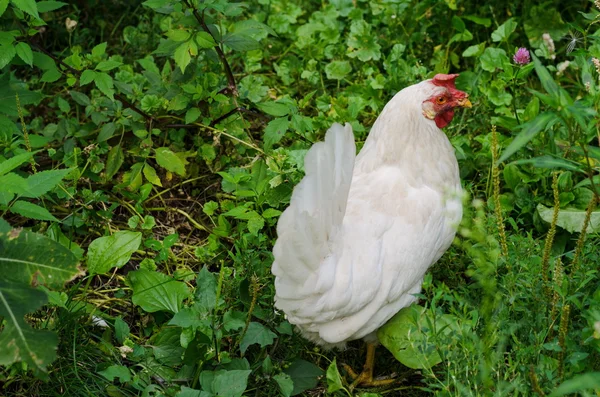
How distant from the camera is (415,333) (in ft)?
8.09

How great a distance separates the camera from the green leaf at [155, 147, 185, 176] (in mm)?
3496

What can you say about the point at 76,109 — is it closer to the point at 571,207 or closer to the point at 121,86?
the point at 121,86

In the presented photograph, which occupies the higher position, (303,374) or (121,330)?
(121,330)

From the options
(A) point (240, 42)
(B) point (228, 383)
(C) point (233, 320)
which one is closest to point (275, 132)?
(A) point (240, 42)

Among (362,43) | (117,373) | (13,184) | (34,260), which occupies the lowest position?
(117,373)

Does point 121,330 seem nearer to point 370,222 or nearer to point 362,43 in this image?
point 370,222

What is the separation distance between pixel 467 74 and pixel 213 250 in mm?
1558

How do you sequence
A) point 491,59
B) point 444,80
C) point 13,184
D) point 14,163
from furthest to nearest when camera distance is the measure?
point 491,59
point 444,80
point 14,163
point 13,184

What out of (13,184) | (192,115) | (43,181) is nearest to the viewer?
(13,184)

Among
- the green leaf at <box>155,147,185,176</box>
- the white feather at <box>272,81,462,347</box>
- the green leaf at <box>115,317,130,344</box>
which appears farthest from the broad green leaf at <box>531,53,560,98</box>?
the green leaf at <box>155,147,185,176</box>

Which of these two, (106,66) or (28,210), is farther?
(106,66)

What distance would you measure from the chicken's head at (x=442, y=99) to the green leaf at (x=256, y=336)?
38.7 inches

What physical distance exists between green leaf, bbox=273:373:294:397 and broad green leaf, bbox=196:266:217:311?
0.32 metres

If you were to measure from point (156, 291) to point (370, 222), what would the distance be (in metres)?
0.89
